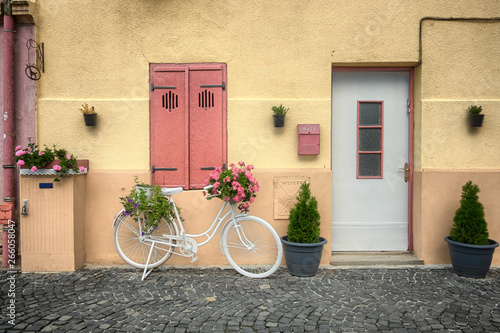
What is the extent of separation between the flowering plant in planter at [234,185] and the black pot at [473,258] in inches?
103

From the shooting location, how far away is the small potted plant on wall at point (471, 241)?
4691 mm

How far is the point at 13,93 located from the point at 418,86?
215 inches

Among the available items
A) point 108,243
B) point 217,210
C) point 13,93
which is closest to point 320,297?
point 217,210

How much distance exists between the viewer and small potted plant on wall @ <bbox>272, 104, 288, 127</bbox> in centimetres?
511

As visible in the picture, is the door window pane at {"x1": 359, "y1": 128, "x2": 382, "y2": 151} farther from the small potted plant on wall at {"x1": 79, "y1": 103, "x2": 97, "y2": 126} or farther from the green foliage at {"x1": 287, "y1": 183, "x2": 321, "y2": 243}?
the small potted plant on wall at {"x1": 79, "y1": 103, "x2": 97, "y2": 126}

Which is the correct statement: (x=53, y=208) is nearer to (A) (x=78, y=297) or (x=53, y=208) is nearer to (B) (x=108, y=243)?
(B) (x=108, y=243)

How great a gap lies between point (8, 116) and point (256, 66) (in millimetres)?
3354

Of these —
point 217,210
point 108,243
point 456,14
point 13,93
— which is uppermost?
point 456,14

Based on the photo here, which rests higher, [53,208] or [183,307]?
[53,208]

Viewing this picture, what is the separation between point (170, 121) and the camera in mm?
5254

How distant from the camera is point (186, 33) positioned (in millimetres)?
5254

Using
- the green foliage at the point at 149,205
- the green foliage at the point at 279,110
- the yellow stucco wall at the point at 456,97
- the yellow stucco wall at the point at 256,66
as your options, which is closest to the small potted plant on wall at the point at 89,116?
the yellow stucco wall at the point at 256,66

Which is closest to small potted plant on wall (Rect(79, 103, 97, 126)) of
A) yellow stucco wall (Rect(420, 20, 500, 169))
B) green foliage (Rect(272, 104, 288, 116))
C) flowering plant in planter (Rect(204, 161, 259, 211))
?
flowering plant in planter (Rect(204, 161, 259, 211))

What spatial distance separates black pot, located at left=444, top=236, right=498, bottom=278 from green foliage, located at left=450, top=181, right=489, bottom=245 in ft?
0.30
